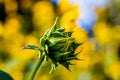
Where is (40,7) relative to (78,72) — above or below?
above

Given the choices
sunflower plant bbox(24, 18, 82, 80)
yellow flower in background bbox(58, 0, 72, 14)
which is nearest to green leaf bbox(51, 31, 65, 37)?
sunflower plant bbox(24, 18, 82, 80)

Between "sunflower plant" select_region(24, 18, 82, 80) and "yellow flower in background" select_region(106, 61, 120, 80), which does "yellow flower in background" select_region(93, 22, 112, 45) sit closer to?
"yellow flower in background" select_region(106, 61, 120, 80)

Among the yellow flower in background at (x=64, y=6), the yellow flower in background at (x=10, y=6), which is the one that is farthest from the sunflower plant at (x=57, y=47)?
the yellow flower in background at (x=10, y=6)

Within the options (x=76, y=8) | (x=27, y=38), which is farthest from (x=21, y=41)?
(x=76, y=8)

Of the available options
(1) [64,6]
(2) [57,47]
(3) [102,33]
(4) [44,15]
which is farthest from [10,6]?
(2) [57,47]

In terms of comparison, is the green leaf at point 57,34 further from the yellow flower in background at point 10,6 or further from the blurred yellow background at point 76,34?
the yellow flower in background at point 10,6

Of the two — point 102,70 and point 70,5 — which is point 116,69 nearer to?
point 102,70

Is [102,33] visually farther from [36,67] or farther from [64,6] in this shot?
[36,67]
